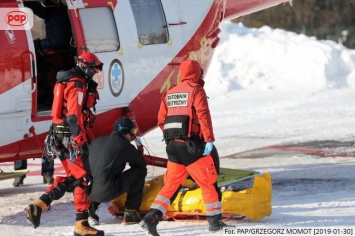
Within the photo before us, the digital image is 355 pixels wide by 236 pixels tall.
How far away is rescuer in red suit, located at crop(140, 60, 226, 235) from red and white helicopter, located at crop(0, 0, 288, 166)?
193 centimetres

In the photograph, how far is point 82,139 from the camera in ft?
30.8

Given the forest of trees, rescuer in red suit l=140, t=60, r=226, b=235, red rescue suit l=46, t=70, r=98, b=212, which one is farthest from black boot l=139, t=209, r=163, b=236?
the forest of trees

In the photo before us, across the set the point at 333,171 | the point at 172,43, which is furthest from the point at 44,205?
the point at 333,171

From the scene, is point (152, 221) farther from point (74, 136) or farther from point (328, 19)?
point (328, 19)

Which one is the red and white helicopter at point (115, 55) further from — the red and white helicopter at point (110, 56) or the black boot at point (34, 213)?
the black boot at point (34, 213)

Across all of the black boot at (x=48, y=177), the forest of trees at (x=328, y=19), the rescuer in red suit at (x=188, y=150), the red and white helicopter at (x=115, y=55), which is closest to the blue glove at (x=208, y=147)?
the rescuer in red suit at (x=188, y=150)

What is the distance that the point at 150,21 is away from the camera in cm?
1231

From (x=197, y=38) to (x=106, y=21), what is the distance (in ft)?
6.24

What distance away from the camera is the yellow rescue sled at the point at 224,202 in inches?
387

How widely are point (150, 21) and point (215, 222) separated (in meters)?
3.79

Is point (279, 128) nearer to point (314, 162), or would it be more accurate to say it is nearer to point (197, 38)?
point (314, 162)

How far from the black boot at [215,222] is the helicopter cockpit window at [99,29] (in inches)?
117

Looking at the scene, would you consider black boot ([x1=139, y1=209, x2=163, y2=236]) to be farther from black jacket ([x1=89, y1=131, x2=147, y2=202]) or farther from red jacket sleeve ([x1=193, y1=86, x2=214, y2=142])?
red jacket sleeve ([x1=193, y1=86, x2=214, y2=142])

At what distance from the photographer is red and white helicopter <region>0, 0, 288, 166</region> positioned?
34.2 feet
